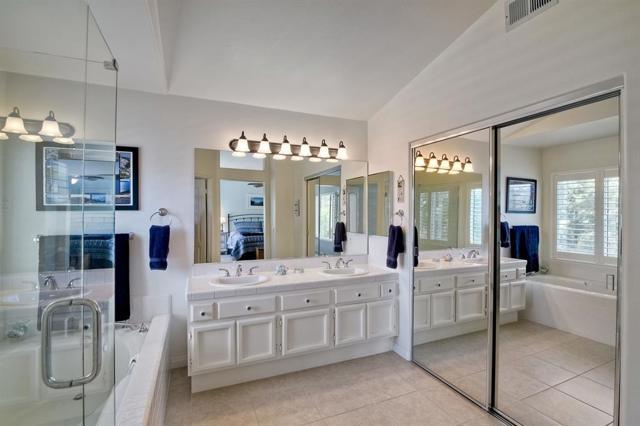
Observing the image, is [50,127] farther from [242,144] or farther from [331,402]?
[331,402]

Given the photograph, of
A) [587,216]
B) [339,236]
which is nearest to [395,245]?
[339,236]

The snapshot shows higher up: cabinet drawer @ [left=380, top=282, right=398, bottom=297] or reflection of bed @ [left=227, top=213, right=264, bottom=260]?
reflection of bed @ [left=227, top=213, right=264, bottom=260]

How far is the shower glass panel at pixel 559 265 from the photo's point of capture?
1605 mm

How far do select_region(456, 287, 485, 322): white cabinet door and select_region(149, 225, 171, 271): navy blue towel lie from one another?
103 inches

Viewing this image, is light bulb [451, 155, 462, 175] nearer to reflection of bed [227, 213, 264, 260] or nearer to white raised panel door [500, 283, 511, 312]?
white raised panel door [500, 283, 511, 312]

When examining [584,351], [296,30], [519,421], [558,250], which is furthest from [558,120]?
[519,421]

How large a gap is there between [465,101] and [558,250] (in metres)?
1.28

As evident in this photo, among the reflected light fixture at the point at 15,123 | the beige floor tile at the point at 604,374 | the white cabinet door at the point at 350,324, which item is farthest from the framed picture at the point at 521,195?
the reflected light fixture at the point at 15,123

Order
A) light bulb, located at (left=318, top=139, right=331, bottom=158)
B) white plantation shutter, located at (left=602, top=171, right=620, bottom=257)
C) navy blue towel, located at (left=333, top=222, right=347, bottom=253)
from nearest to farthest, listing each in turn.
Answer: white plantation shutter, located at (left=602, top=171, right=620, bottom=257), light bulb, located at (left=318, top=139, right=331, bottom=158), navy blue towel, located at (left=333, top=222, right=347, bottom=253)

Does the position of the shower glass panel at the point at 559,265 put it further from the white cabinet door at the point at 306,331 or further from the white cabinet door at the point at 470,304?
the white cabinet door at the point at 306,331

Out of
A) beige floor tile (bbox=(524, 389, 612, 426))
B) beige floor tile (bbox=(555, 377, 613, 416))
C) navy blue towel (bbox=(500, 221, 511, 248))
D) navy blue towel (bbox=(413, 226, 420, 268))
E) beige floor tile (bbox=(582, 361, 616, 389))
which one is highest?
navy blue towel (bbox=(500, 221, 511, 248))

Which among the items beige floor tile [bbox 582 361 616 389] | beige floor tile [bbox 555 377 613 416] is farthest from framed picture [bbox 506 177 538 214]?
beige floor tile [bbox 555 377 613 416]

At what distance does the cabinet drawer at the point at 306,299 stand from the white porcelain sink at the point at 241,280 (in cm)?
31

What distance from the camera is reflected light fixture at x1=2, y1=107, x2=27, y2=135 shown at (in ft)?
5.97
